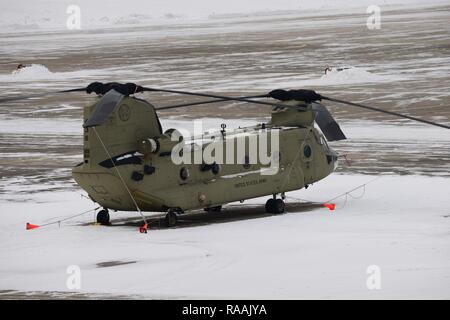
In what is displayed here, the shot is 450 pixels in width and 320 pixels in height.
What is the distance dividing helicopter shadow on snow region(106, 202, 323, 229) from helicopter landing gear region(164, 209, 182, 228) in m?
0.14

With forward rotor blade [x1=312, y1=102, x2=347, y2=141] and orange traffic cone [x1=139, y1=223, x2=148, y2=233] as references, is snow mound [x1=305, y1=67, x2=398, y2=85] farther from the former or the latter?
orange traffic cone [x1=139, y1=223, x2=148, y2=233]

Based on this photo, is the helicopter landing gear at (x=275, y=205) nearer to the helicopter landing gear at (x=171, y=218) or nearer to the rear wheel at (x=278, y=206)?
the rear wheel at (x=278, y=206)

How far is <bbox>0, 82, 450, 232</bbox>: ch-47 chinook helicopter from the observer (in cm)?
2466

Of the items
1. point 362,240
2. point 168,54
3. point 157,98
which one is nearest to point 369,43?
point 168,54

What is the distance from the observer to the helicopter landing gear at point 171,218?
2522 cm

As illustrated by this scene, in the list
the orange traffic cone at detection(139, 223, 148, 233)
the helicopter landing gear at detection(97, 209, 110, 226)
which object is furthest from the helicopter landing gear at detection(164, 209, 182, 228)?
the helicopter landing gear at detection(97, 209, 110, 226)

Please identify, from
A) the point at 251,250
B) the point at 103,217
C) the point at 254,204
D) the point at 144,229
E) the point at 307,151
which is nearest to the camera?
the point at 251,250

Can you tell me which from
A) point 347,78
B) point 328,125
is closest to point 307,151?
point 328,125

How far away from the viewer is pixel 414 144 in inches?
1612

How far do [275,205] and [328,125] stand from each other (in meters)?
2.28

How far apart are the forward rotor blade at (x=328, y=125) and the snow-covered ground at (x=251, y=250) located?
186 centimetres

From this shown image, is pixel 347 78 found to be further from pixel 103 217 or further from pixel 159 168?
pixel 159 168

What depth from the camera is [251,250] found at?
2227cm

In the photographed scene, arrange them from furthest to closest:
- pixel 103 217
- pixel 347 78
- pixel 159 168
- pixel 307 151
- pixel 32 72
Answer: pixel 32 72 → pixel 347 78 → pixel 307 151 → pixel 103 217 → pixel 159 168
